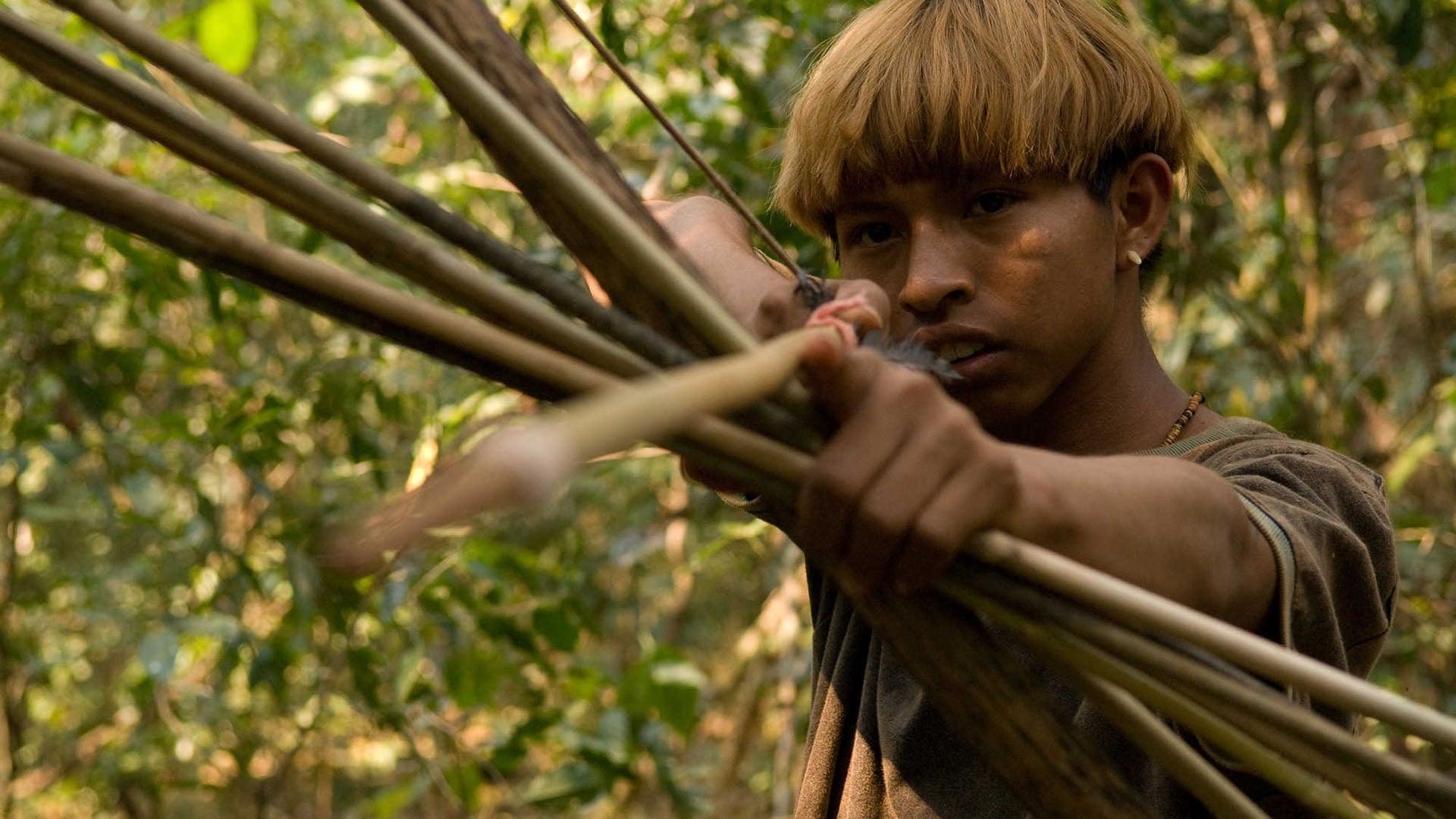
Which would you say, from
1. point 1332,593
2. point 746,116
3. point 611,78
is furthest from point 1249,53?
point 1332,593

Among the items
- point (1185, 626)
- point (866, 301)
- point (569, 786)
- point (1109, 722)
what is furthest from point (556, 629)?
point (1185, 626)

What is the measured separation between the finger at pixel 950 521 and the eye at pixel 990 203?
0.50 meters

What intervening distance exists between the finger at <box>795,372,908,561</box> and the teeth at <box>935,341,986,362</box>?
459 mm

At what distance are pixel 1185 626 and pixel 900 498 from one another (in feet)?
0.43

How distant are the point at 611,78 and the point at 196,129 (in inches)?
90.7

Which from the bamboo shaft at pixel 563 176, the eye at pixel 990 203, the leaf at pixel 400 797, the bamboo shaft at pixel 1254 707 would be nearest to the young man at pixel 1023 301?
the eye at pixel 990 203

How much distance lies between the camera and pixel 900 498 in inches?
23.4

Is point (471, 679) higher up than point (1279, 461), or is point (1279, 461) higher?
point (1279, 461)

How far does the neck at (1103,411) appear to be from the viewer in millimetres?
1160

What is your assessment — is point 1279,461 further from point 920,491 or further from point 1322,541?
point 920,491

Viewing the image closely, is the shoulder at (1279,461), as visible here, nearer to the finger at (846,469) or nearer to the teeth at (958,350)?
the teeth at (958,350)

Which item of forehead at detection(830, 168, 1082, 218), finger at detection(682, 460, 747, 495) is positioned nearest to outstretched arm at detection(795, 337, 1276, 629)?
finger at detection(682, 460, 747, 495)

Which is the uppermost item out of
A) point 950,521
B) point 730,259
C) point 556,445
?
point 556,445

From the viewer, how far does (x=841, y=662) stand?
121 cm
